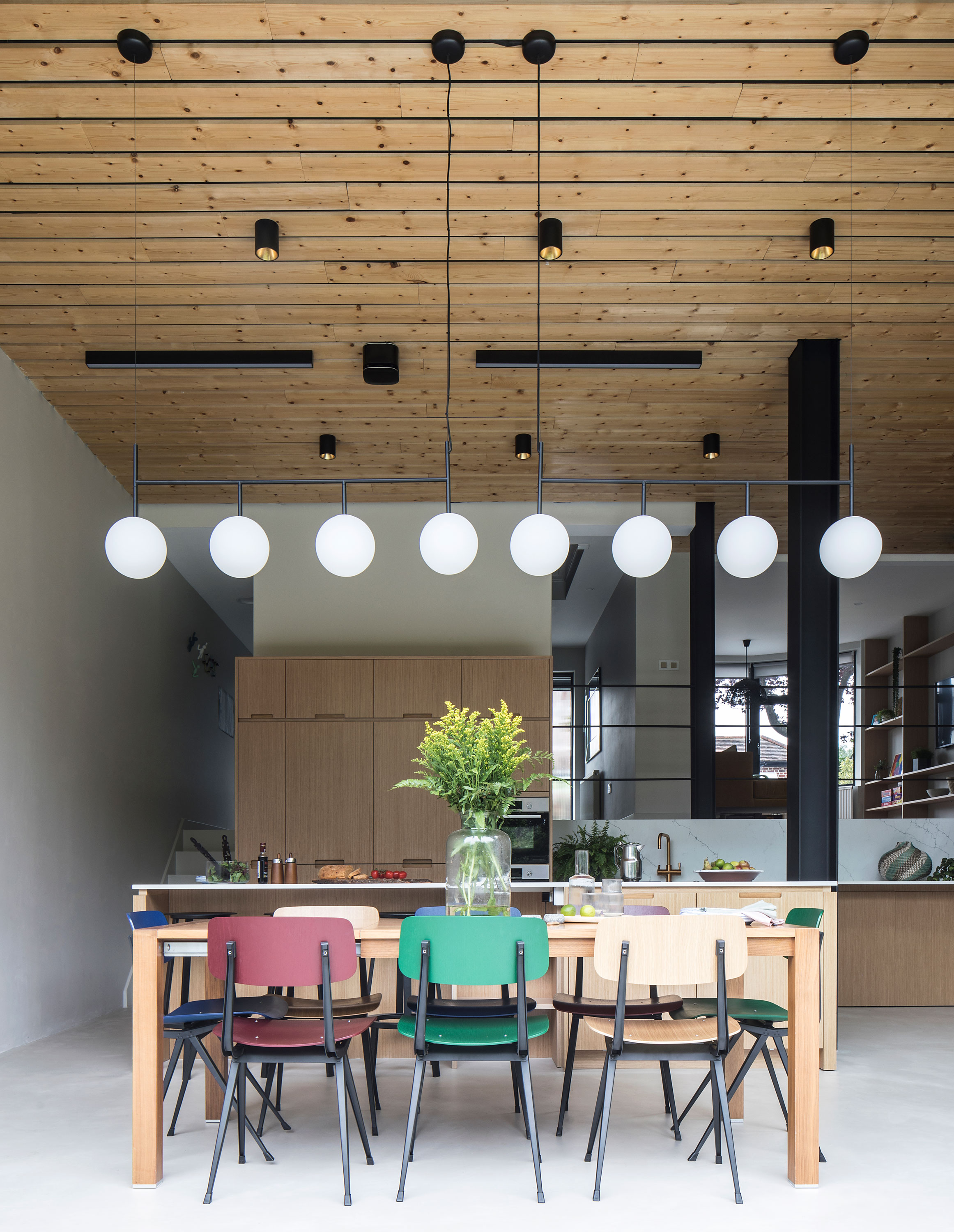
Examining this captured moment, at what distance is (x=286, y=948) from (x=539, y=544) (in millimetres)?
1466

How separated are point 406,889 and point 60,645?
2569 mm

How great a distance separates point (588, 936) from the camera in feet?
10.6

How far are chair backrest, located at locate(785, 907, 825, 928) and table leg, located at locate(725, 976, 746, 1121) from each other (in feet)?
0.97

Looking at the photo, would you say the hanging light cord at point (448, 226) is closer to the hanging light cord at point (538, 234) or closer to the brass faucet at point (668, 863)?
the hanging light cord at point (538, 234)

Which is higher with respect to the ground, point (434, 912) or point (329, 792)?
point (329, 792)

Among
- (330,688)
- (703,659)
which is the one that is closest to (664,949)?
(330,688)

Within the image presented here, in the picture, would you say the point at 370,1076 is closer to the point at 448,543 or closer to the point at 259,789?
the point at 448,543

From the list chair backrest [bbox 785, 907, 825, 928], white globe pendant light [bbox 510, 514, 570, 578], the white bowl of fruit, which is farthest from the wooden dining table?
the white bowl of fruit

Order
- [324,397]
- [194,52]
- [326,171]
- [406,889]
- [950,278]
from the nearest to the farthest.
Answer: [194,52]
[326,171]
[950,278]
[406,889]
[324,397]

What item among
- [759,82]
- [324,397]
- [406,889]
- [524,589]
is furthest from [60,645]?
[759,82]

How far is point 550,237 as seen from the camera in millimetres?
4586

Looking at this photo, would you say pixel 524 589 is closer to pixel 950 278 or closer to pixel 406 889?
pixel 406 889

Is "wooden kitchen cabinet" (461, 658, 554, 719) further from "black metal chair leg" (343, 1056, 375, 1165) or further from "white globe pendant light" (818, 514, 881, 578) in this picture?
"black metal chair leg" (343, 1056, 375, 1165)

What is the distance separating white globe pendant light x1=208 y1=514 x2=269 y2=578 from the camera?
3680mm
